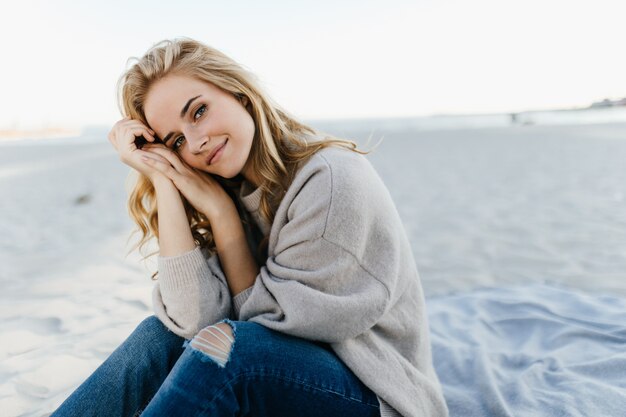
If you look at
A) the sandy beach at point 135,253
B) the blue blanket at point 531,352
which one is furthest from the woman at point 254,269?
the sandy beach at point 135,253

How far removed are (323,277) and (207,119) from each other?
78cm

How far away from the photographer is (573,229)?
5.38 m

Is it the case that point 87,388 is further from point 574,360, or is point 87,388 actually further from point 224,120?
point 574,360

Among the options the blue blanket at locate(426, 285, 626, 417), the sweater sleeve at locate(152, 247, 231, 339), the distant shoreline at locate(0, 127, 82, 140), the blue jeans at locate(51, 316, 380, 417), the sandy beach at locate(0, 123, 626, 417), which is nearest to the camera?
the blue jeans at locate(51, 316, 380, 417)

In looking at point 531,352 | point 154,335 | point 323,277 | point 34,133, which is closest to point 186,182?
point 154,335

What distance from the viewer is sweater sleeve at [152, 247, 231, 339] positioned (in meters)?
1.76

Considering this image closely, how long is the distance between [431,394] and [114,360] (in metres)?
1.06

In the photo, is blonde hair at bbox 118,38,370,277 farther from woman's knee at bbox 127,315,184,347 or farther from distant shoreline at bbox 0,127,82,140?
distant shoreline at bbox 0,127,82,140

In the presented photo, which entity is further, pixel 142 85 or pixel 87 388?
pixel 142 85

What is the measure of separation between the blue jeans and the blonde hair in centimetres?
63

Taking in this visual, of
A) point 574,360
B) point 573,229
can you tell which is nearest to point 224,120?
point 574,360

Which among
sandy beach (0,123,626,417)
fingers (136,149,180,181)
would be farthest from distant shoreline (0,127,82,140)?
fingers (136,149,180,181)

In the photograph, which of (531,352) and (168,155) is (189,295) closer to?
(168,155)

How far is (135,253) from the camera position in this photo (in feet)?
16.3
